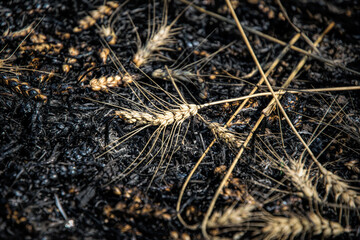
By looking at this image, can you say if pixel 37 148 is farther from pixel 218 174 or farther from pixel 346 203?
pixel 346 203

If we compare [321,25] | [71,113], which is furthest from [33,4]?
[321,25]

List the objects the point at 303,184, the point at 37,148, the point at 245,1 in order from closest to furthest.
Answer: the point at 303,184, the point at 37,148, the point at 245,1

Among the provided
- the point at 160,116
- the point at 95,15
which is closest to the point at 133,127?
the point at 160,116

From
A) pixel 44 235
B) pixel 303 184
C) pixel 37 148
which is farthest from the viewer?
pixel 37 148

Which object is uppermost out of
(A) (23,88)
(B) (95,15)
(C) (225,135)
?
(B) (95,15)

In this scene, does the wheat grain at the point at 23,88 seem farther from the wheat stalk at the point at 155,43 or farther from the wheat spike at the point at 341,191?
the wheat spike at the point at 341,191

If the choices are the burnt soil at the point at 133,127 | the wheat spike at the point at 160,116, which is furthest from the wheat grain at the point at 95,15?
the wheat spike at the point at 160,116

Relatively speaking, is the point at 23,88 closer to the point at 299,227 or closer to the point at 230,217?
the point at 230,217

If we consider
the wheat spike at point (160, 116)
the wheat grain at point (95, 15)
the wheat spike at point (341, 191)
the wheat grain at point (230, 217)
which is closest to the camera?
the wheat grain at point (230, 217)
